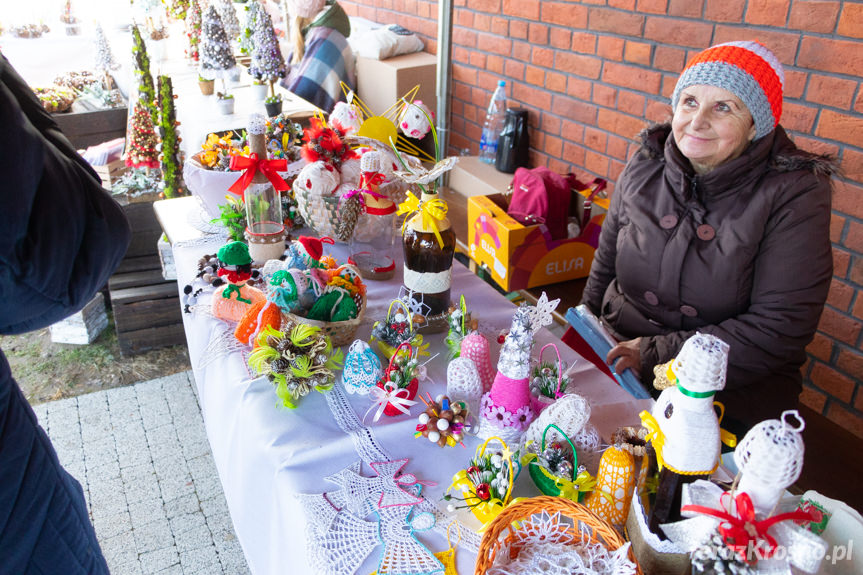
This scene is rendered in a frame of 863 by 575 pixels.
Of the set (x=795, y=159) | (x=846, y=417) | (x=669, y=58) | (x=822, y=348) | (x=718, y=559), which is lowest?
(x=846, y=417)

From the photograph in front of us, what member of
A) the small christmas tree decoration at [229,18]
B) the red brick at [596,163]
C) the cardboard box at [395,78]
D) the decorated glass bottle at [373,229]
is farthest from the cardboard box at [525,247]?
the small christmas tree decoration at [229,18]

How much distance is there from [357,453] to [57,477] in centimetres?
48

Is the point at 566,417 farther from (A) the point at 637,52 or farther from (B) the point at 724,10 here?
(A) the point at 637,52

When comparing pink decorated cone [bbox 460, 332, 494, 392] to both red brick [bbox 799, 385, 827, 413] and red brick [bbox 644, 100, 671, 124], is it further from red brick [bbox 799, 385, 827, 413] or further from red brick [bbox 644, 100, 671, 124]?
red brick [bbox 644, 100, 671, 124]

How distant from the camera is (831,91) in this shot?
1.86 meters

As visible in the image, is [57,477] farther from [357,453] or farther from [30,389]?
[30,389]

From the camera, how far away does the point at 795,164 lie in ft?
4.77

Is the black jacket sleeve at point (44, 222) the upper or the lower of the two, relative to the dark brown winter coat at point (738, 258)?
upper

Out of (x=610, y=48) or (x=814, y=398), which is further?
(x=610, y=48)

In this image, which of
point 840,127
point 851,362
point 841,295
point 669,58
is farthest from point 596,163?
point 851,362

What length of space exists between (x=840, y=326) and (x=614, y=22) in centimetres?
149

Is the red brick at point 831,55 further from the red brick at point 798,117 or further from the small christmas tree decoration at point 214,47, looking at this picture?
the small christmas tree decoration at point 214,47

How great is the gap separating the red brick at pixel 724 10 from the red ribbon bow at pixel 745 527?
195 cm

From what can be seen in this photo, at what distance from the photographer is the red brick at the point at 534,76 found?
2983mm
